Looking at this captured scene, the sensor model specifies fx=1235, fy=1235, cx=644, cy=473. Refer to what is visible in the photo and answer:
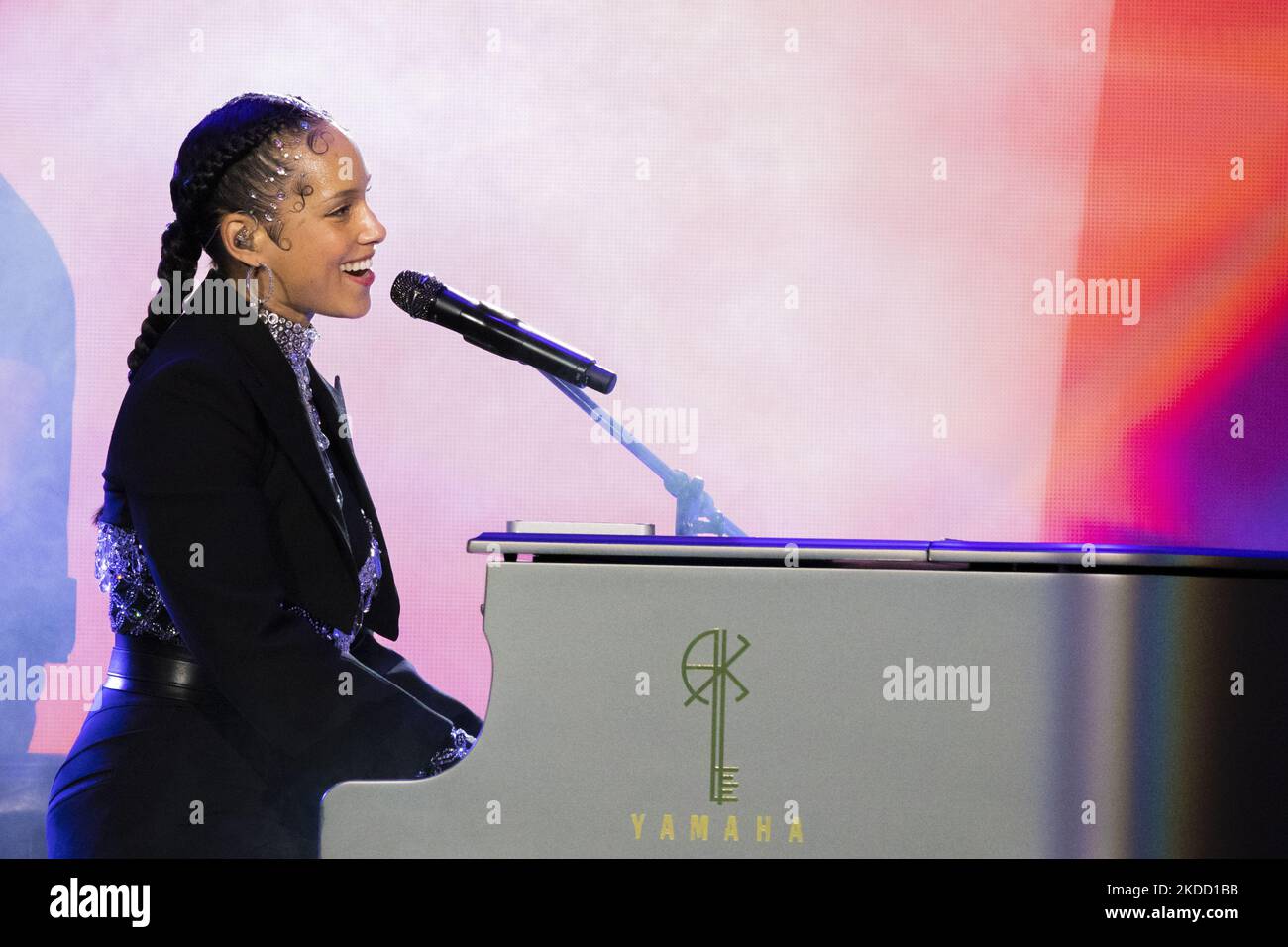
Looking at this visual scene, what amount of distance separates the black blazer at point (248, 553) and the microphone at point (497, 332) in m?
0.28

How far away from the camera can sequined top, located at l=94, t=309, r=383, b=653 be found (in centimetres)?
190

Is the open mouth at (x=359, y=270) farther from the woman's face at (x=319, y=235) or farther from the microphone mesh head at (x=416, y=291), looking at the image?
the microphone mesh head at (x=416, y=291)

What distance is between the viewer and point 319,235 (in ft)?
6.80

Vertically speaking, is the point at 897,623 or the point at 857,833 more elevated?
the point at 897,623

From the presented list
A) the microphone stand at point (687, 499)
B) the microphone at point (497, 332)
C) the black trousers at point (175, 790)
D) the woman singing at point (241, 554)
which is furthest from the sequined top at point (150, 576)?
the microphone stand at point (687, 499)

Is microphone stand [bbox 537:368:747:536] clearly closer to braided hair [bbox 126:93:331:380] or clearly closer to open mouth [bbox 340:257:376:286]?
open mouth [bbox 340:257:376:286]

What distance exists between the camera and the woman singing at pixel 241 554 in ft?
5.76

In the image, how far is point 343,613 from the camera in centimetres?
197

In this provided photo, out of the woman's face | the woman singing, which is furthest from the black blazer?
the woman's face

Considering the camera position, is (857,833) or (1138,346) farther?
(1138,346)
